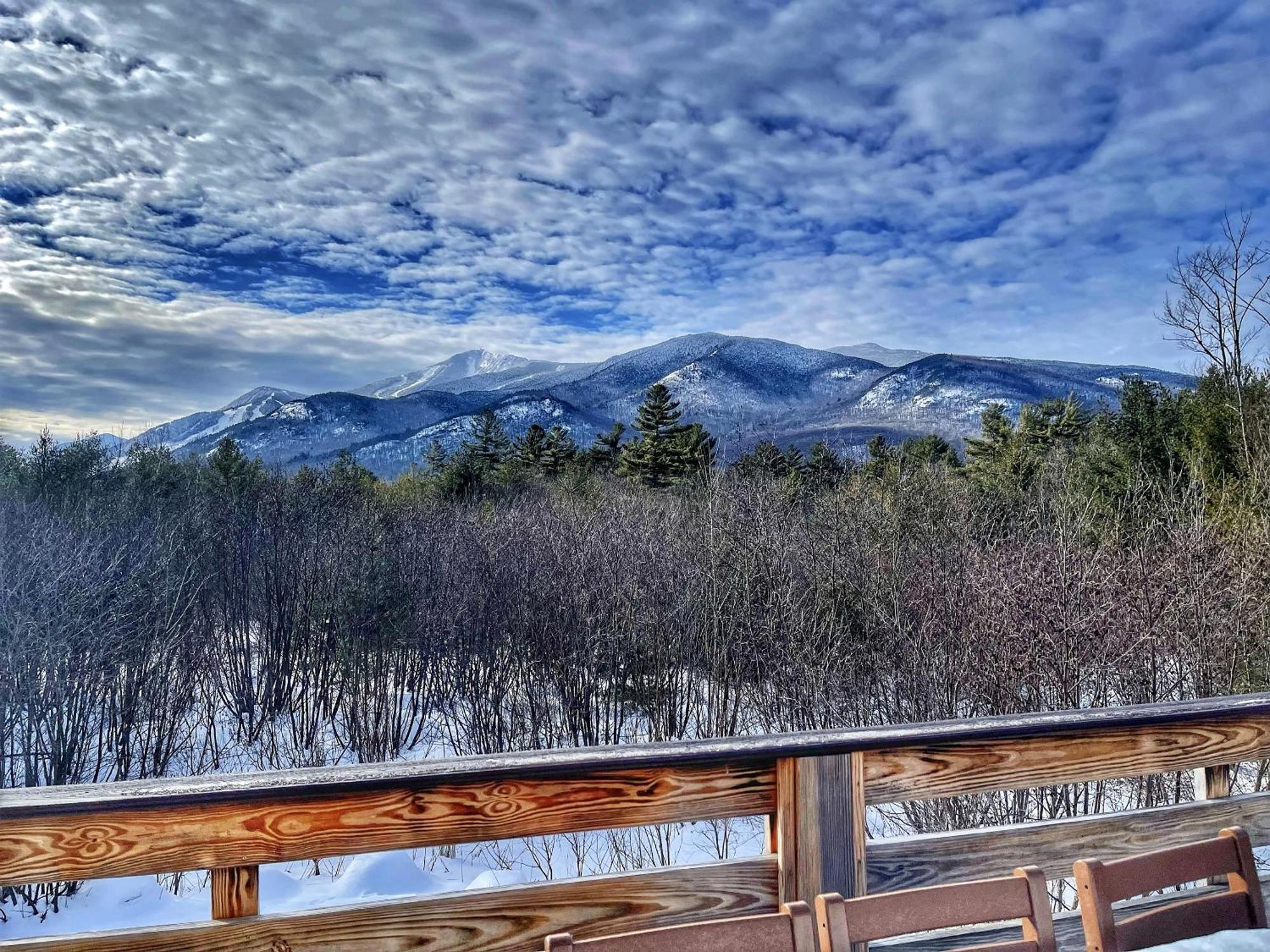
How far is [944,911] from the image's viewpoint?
3.88 ft

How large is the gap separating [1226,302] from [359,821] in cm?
1471

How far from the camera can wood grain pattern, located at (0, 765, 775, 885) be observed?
134cm

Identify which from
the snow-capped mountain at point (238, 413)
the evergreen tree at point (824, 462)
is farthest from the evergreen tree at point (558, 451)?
the snow-capped mountain at point (238, 413)

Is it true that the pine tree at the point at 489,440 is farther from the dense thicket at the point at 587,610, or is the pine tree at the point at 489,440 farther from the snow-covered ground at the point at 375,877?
the snow-covered ground at the point at 375,877

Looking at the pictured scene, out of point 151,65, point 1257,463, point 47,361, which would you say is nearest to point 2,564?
point 47,361

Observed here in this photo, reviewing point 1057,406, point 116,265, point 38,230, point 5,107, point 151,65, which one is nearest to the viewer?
point 5,107

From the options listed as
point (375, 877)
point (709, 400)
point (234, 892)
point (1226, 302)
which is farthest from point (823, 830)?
point (709, 400)

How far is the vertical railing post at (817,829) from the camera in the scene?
1639 millimetres

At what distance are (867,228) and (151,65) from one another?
15901 millimetres

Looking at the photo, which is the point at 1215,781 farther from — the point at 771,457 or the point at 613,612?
the point at 771,457

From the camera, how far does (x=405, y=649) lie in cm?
1043

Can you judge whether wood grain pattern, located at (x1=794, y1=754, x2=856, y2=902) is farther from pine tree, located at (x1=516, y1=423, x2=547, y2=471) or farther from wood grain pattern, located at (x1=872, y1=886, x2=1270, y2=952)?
pine tree, located at (x1=516, y1=423, x2=547, y2=471)

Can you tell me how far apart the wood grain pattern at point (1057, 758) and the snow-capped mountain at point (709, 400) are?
73620mm

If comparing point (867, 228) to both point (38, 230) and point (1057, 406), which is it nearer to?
point (38, 230)
